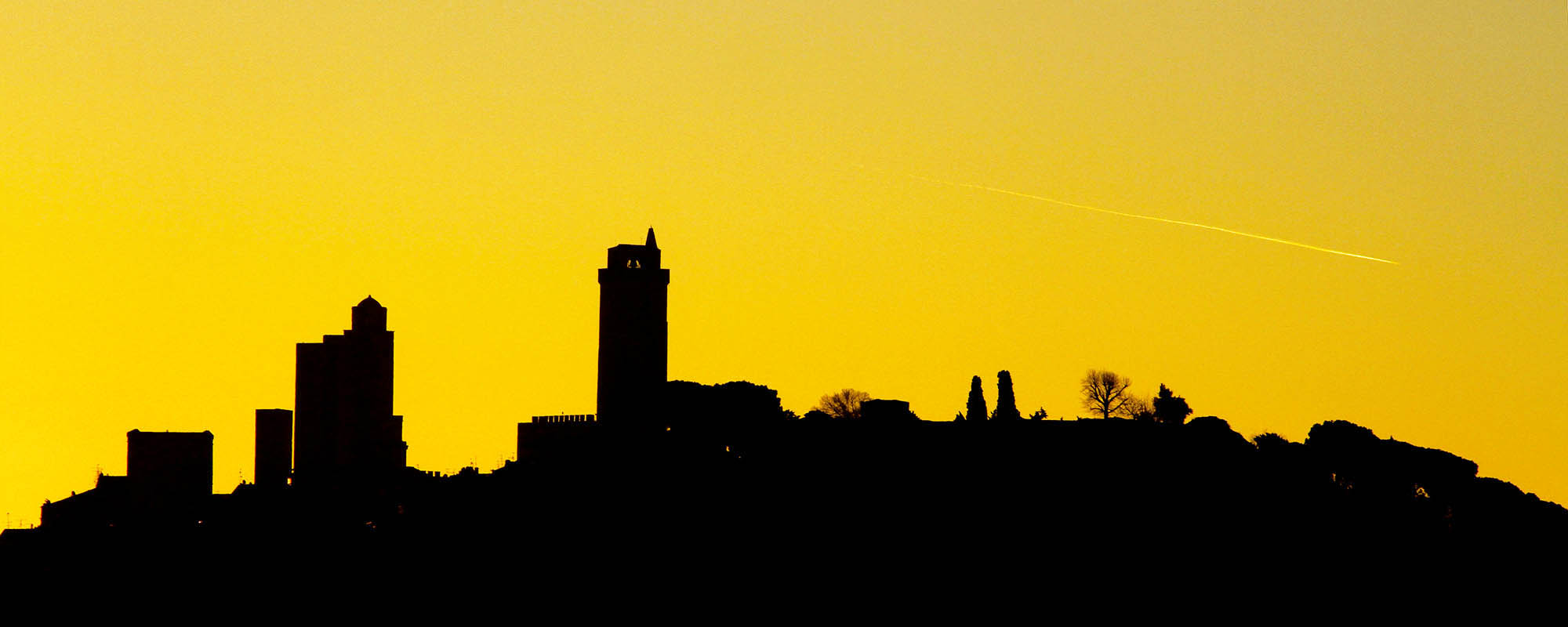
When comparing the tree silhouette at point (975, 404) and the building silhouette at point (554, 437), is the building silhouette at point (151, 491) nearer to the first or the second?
the building silhouette at point (554, 437)

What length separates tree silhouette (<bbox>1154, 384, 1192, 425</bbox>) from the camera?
163375 millimetres

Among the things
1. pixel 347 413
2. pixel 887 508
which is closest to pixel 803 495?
pixel 887 508

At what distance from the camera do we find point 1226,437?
150750 millimetres

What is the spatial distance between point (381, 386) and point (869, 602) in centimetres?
6561

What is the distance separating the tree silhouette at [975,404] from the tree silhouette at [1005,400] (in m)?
0.89

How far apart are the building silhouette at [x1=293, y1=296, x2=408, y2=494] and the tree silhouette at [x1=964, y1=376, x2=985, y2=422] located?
43723 mm

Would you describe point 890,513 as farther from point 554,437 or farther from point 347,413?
point 347,413

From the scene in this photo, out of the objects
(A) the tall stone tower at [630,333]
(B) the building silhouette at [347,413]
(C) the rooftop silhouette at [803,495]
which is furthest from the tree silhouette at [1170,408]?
(B) the building silhouette at [347,413]

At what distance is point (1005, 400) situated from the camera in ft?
515

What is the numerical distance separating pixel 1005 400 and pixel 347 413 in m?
55.2

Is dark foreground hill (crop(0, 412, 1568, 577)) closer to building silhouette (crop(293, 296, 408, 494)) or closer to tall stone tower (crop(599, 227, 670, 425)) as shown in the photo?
tall stone tower (crop(599, 227, 670, 425))

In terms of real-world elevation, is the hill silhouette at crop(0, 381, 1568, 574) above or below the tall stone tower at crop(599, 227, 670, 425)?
below

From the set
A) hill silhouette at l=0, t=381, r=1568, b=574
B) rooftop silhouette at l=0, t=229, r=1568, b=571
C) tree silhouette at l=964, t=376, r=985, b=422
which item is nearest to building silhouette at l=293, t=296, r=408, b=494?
rooftop silhouette at l=0, t=229, r=1568, b=571

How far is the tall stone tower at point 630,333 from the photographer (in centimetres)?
16275
